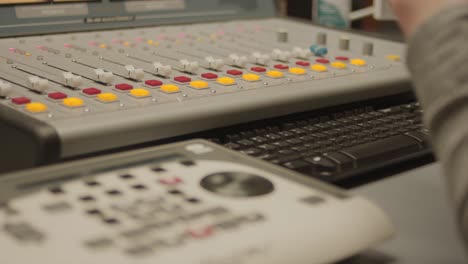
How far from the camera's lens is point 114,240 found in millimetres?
484

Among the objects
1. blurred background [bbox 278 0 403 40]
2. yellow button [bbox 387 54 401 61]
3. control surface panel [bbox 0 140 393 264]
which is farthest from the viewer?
blurred background [bbox 278 0 403 40]

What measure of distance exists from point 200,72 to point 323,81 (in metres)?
0.19

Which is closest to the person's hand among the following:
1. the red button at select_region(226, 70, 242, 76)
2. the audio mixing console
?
the audio mixing console

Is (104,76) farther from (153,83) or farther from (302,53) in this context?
(302,53)

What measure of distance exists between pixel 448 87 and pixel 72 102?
463mm

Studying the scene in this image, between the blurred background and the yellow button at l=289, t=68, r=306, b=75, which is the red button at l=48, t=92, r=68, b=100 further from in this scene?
the blurred background

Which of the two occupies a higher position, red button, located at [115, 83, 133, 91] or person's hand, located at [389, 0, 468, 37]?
person's hand, located at [389, 0, 468, 37]

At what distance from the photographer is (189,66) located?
0.97m

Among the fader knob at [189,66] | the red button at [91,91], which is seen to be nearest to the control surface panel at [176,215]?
the red button at [91,91]

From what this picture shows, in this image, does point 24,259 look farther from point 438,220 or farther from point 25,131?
point 438,220

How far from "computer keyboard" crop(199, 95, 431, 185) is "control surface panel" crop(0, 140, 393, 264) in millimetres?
104

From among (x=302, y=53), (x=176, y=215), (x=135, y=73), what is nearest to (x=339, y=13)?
(x=302, y=53)

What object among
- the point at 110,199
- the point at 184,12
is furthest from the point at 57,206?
the point at 184,12

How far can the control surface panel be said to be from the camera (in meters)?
0.48
